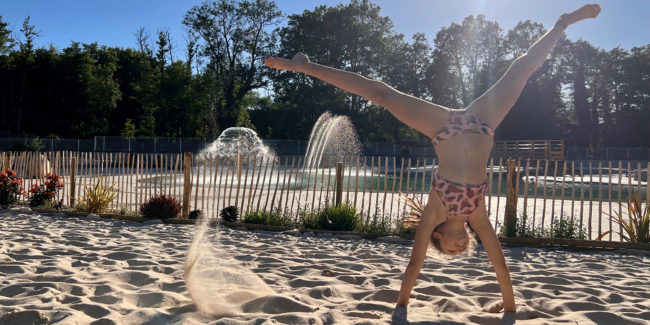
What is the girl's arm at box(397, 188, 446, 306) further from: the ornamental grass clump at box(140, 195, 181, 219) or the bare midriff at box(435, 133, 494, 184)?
the ornamental grass clump at box(140, 195, 181, 219)

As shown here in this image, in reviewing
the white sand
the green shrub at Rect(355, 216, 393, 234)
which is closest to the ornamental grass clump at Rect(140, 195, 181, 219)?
the white sand

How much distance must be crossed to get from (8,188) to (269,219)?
6153 millimetres

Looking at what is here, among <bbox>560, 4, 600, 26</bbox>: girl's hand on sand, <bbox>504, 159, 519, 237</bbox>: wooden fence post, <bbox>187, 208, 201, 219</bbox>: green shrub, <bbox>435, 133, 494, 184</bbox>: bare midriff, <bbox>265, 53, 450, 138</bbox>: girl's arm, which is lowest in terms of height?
<bbox>187, 208, 201, 219</bbox>: green shrub

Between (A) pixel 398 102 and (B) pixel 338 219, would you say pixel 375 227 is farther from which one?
(A) pixel 398 102

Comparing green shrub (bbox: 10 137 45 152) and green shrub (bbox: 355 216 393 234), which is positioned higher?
green shrub (bbox: 10 137 45 152)

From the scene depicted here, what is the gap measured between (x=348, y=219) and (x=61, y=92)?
35.0 m

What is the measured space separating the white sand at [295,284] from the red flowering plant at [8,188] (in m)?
4.35

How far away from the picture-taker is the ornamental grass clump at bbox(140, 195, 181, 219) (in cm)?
786

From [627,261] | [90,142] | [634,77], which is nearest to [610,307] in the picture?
[627,261]

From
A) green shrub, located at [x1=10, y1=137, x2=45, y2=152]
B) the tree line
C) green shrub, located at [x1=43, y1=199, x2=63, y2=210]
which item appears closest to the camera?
green shrub, located at [x1=43, y1=199, x2=63, y2=210]

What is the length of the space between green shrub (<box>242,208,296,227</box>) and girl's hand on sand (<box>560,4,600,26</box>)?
532 centimetres

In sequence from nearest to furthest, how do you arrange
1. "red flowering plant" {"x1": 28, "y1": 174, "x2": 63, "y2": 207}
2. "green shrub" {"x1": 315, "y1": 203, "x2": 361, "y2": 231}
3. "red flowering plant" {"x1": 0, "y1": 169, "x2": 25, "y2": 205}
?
"green shrub" {"x1": 315, "y1": 203, "x2": 361, "y2": 231} → "red flowering plant" {"x1": 28, "y1": 174, "x2": 63, "y2": 207} → "red flowering plant" {"x1": 0, "y1": 169, "x2": 25, "y2": 205}

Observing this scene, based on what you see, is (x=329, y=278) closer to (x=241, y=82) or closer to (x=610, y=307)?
(x=610, y=307)

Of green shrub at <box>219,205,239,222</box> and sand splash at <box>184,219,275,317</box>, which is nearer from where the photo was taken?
sand splash at <box>184,219,275,317</box>
